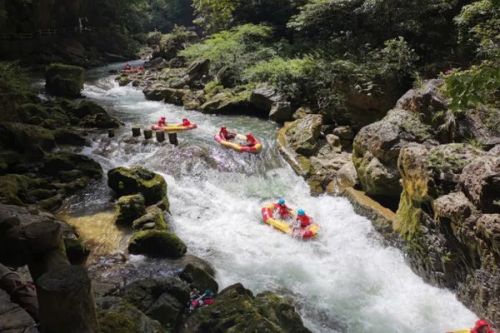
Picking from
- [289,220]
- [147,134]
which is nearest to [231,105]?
[147,134]

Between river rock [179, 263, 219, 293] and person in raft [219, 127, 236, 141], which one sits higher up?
person in raft [219, 127, 236, 141]

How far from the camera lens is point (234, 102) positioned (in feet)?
53.0

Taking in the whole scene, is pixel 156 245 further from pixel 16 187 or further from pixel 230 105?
pixel 230 105

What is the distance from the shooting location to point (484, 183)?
239 inches

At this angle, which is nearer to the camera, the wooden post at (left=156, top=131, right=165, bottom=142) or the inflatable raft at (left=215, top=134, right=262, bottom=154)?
the inflatable raft at (left=215, top=134, right=262, bottom=154)

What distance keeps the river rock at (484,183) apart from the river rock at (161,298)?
4549 millimetres

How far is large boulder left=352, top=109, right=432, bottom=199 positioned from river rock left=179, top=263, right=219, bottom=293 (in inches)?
176

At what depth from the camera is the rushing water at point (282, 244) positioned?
6617 mm

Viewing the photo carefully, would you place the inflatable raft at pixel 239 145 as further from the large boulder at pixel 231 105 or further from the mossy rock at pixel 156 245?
the mossy rock at pixel 156 245

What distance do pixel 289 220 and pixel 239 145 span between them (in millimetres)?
3783

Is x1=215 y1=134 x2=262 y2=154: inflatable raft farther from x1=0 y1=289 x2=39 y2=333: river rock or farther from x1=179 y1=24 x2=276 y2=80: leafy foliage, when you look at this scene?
x1=0 y1=289 x2=39 y2=333: river rock

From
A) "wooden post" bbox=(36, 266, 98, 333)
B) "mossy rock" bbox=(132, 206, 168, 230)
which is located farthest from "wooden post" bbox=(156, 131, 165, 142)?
"wooden post" bbox=(36, 266, 98, 333)

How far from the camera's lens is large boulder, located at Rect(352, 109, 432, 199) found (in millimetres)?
8875

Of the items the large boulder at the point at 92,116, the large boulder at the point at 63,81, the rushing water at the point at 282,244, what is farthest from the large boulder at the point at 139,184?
the large boulder at the point at 63,81
